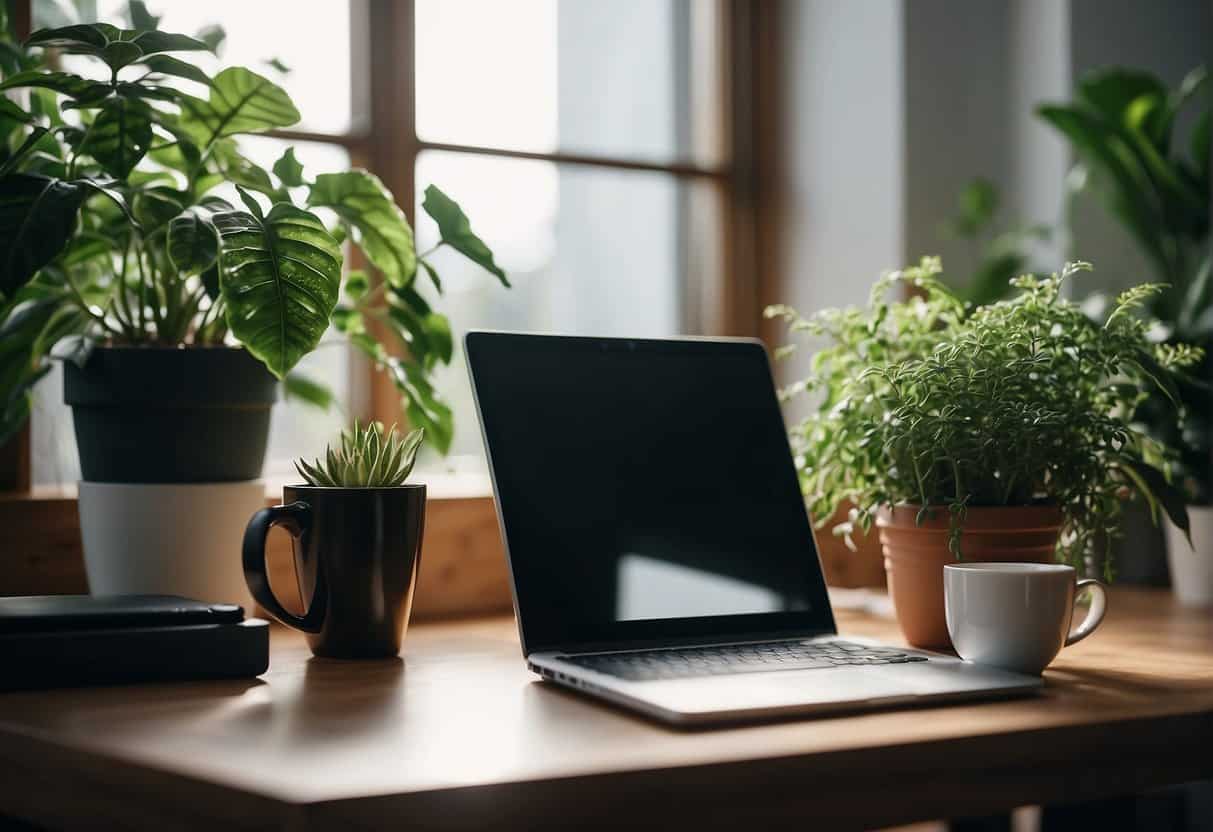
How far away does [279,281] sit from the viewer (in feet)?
3.41

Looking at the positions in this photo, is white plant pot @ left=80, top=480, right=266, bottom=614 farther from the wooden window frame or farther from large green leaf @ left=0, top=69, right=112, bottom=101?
large green leaf @ left=0, top=69, right=112, bottom=101

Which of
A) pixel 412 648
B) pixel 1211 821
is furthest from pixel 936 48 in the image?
pixel 412 648

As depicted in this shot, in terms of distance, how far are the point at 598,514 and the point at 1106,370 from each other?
1.52ft

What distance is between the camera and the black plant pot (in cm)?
115

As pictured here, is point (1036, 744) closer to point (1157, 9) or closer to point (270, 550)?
point (270, 550)

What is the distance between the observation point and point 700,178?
213 cm

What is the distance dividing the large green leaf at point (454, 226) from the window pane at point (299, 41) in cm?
55

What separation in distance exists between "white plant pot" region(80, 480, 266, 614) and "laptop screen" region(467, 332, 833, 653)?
300 millimetres

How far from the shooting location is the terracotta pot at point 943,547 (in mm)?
1108

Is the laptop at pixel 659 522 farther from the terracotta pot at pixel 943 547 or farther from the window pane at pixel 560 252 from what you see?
the window pane at pixel 560 252

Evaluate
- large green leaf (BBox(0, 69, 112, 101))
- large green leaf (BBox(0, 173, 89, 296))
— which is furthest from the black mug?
large green leaf (BBox(0, 69, 112, 101))

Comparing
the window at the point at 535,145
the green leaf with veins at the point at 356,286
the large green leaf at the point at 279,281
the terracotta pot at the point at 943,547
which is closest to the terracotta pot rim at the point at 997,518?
the terracotta pot at the point at 943,547

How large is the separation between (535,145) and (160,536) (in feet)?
3.32

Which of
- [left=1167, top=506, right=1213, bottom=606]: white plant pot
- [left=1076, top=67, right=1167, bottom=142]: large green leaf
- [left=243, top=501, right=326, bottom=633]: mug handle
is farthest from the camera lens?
[left=1076, top=67, right=1167, bottom=142]: large green leaf
